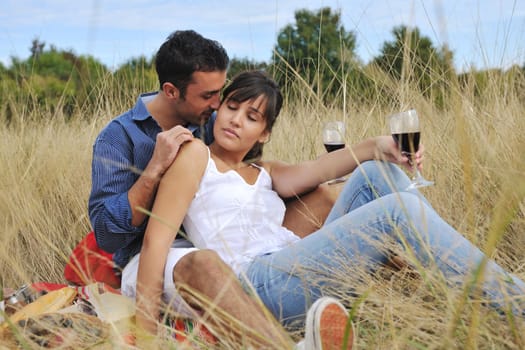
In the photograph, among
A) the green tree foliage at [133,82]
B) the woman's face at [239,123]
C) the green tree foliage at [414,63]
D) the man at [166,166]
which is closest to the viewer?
the man at [166,166]

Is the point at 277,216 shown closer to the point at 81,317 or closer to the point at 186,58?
the point at 186,58

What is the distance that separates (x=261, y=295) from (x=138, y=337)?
50cm

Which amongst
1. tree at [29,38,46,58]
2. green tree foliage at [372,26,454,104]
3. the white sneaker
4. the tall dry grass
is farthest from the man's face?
tree at [29,38,46,58]

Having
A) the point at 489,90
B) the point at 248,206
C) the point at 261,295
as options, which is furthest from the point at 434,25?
the point at 261,295

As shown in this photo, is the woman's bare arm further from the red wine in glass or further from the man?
the red wine in glass

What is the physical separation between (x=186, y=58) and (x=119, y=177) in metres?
0.59

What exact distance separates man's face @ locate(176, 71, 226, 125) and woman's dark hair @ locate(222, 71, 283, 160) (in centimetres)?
5

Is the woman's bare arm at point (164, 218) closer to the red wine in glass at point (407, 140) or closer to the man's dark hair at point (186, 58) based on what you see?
the man's dark hair at point (186, 58)

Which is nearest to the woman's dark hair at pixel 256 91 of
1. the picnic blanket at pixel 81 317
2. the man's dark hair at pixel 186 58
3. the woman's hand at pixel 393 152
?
the man's dark hair at pixel 186 58

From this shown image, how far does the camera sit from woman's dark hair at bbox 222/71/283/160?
2.57 m

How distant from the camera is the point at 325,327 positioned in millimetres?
1708

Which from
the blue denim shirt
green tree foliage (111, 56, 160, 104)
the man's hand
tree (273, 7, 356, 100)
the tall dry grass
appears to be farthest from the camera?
green tree foliage (111, 56, 160, 104)

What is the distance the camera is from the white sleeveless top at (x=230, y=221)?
7.61 feet

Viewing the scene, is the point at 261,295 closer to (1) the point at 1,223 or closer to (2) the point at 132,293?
(2) the point at 132,293
